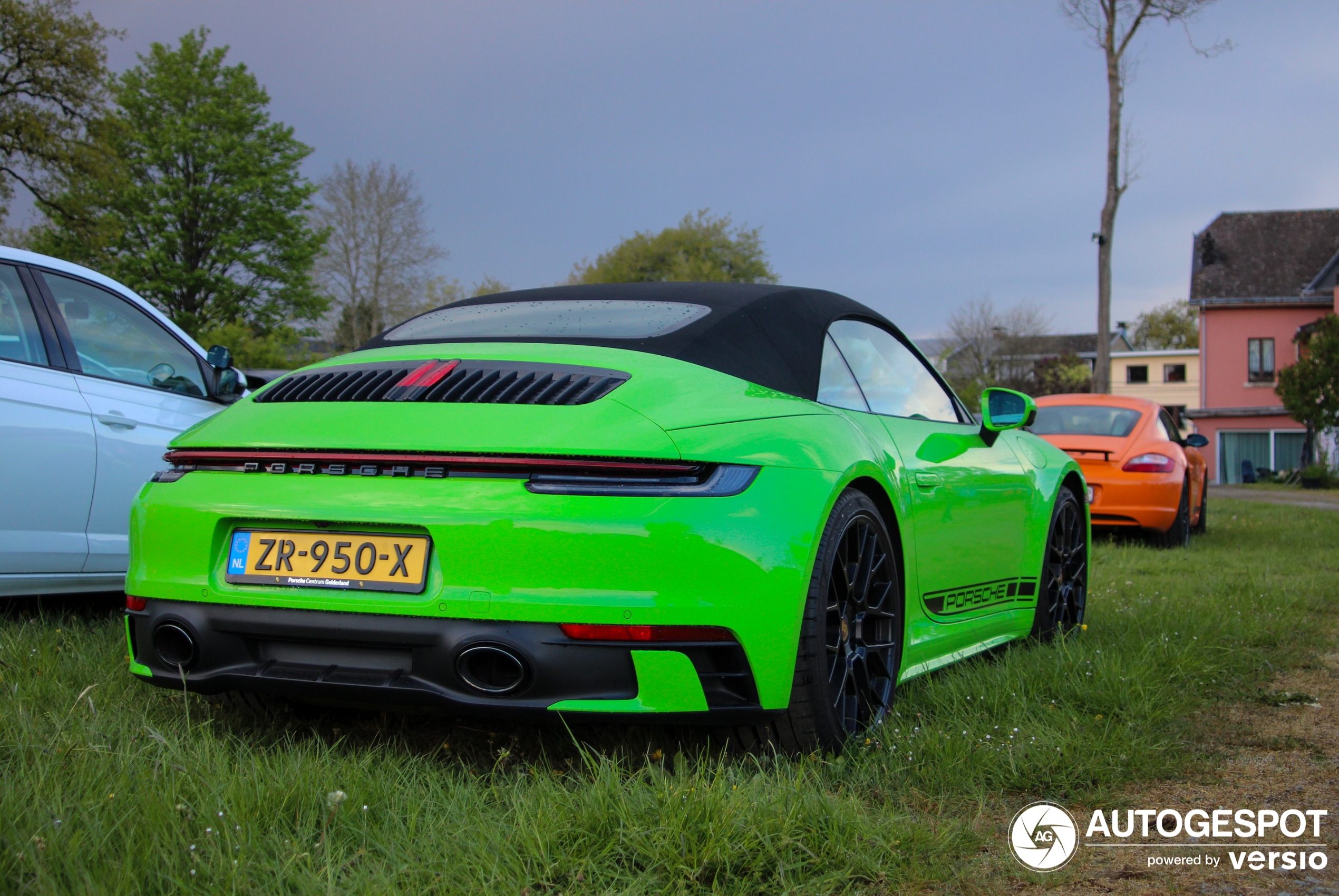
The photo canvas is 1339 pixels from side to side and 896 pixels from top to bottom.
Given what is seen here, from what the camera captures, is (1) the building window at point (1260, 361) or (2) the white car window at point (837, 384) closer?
(2) the white car window at point (837, 384)

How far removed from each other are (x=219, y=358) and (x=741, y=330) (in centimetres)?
288

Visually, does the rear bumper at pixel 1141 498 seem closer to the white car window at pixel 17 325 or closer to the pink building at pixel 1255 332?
the white car window at pixel 17 325

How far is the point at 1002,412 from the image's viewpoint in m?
4.45

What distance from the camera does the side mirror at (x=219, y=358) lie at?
16.4ft

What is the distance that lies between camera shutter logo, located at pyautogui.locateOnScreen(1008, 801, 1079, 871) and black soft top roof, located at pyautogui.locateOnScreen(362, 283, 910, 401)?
1234mm

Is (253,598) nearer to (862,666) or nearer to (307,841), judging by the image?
(307,841)

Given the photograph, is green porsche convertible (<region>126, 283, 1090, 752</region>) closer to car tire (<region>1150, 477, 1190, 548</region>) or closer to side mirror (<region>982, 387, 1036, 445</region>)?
side mirror (<region>982, 387, 1036, 445</region>)

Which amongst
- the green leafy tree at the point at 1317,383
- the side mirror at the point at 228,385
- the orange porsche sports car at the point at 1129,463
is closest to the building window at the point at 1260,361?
the green leafy tree at the point at 1317,383

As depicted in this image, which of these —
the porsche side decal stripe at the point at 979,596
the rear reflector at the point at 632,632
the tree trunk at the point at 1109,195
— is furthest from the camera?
the tree trunk at the point at 1109,195

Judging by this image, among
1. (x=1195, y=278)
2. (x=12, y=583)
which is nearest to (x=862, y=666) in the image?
(x=12, y=583)

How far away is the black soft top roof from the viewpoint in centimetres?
302

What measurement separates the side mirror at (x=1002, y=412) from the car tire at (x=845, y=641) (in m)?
1.31

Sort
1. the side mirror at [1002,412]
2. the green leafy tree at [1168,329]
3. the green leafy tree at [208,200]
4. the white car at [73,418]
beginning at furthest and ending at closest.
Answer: the green leafy tree at [1168,329], the green leafy tree at [208,200], the side mirror at [1002,412], the white car at [73,418]

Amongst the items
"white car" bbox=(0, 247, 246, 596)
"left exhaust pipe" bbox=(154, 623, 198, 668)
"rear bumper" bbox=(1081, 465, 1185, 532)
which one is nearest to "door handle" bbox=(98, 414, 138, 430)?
"white car" bbox=(0, 247, 246, 596)
